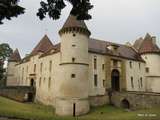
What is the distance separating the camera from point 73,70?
3675 centimetres

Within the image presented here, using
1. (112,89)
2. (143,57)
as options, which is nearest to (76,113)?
(112,89)

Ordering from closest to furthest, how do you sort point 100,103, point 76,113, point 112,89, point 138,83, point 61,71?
point 76,113 < point 61,71 < point 100,103 < point 112,89 < point 138,83

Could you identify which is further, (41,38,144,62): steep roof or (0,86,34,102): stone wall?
(0,86,34,102): stone wall

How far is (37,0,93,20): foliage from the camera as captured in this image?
415 inches

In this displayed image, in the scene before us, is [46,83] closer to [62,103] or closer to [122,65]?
[62,103]

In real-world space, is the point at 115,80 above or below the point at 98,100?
above

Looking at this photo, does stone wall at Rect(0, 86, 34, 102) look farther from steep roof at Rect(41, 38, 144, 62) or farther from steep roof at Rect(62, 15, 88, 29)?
steep roof at Rect(62, 15, 88, 29)

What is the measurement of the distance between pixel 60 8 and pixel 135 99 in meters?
33.6

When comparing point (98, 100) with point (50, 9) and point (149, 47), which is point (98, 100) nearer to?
Answer: point (149, 47)

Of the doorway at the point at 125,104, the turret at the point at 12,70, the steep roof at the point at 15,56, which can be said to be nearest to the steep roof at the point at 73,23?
the doorway at the point at 125,104

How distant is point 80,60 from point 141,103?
42.0 ft

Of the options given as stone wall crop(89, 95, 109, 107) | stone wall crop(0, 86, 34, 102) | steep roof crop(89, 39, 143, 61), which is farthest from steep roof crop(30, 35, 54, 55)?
stone wall crop(89, 95, 109, 107)

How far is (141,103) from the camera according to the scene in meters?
41.5

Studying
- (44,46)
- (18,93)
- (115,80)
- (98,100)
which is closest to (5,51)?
(44,46)
